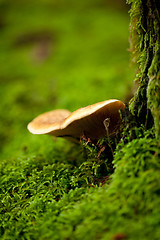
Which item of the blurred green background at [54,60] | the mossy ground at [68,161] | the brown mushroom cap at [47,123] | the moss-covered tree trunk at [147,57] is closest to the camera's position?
the mossy ground at [68,161]

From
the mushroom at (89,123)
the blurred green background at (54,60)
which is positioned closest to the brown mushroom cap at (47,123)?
the mushroom at (89,123)

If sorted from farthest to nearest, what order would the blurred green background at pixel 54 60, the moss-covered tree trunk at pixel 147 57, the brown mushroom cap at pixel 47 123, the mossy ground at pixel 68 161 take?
the blurred green background at pixel 54 60 < the brown mushroom cap at pixel 47 123 < the moss-covered tree trunk at pixel 147 57 < the mossy ground at pixel 68 161

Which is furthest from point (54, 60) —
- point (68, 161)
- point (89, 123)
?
point (89, 123)

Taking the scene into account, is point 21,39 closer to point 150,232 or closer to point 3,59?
point 3,59

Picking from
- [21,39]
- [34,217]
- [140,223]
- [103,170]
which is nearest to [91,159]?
[103,170]

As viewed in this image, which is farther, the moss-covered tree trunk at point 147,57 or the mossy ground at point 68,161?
the moss-covered tree trunk at point 147,57

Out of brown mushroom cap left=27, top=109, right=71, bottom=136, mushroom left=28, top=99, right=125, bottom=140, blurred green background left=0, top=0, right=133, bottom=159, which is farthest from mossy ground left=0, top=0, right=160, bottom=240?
brown mushroom cap left=27, top=109, right=71, bottom=136

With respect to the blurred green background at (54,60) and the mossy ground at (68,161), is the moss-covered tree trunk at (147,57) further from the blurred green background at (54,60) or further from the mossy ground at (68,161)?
the blurred green background at (54,60)
